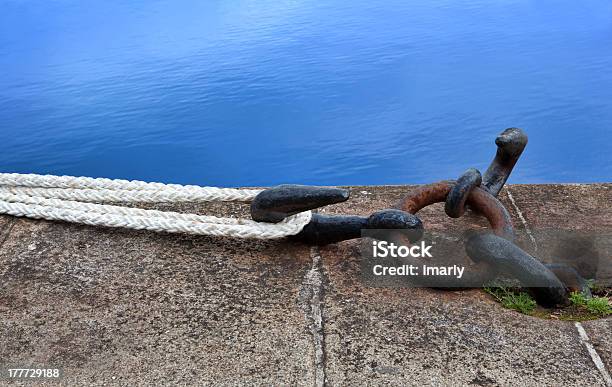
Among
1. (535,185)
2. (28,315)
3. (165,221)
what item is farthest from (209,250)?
(535,185)

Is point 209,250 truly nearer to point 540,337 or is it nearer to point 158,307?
point 158,307

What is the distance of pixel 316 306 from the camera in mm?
1696

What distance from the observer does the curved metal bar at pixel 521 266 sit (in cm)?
163

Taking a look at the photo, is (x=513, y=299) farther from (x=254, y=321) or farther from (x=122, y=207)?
(x=122, y=207)

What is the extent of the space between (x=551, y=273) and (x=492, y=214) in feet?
0.78

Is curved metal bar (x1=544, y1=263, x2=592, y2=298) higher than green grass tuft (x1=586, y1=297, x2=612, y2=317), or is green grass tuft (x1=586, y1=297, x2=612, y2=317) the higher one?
curved metal bar (x1=544, y1=263, x2=592, y2=298)

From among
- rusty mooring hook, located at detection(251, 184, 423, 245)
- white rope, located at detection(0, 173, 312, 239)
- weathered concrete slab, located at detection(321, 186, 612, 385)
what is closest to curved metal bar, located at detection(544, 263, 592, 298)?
weathered concrete slab, located at detection(321, 186, 612, 385)

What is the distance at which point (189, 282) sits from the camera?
1.81 meters

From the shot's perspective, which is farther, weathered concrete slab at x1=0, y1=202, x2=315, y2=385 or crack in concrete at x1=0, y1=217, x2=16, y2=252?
crack in concrete at x1=0, y1=217, x2=16, y2=252

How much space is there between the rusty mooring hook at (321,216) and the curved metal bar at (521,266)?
0.15 meters

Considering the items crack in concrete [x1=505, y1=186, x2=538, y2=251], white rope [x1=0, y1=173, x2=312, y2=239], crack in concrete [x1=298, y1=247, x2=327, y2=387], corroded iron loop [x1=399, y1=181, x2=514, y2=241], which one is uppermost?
corroded iron loop [x1=399, y1=181, x2=514, y2=241]

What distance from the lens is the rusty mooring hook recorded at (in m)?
1.70

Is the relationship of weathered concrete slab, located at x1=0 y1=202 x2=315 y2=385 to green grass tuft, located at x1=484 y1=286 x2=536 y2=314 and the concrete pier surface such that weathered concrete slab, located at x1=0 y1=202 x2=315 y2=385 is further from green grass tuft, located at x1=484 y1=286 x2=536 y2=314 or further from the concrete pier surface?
green grass tuft, located at x1=484 y1=286 x2=536 y2=314

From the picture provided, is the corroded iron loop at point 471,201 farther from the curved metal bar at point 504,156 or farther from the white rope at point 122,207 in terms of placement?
the white rope at point 122,207
